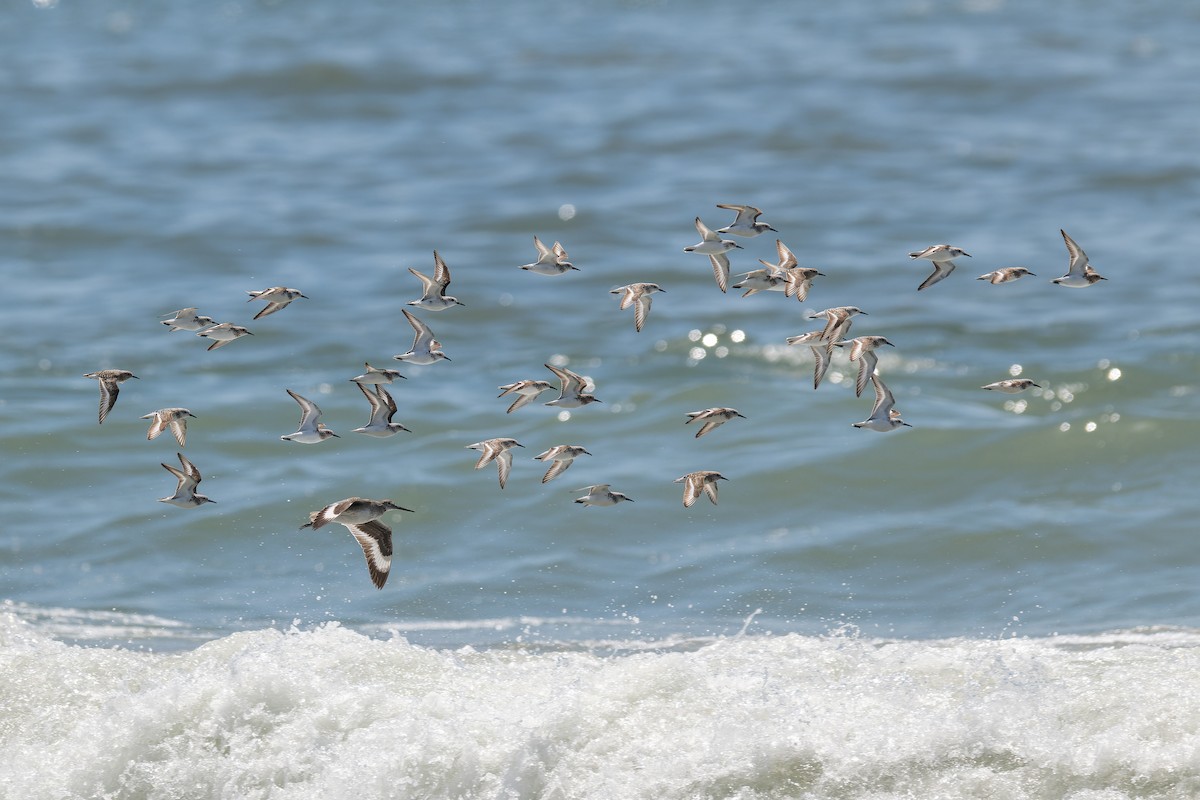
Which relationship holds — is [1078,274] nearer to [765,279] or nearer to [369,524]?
[765,279]

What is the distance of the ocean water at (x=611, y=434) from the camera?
455 inches

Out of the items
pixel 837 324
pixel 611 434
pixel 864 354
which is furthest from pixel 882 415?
pixel 611 434

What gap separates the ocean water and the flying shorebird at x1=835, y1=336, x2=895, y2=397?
219 cm

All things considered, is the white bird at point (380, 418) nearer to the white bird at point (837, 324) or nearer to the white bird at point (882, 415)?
the white bird at point (837, 324)

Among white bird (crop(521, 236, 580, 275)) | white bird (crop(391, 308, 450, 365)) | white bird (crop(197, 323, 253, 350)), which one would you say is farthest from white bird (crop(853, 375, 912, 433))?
white bird (crop(197, 323, 253, 350))

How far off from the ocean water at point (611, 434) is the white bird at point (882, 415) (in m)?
1.90

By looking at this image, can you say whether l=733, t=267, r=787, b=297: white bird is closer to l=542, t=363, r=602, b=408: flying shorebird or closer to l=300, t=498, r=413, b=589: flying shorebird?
l=542, t=363, r=602, b=408: flying shorebird

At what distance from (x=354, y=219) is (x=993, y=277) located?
1806 centimetres

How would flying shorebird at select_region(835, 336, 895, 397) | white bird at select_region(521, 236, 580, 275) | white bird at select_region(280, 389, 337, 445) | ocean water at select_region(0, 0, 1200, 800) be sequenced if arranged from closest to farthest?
ocean water at select_region(0, 0, 1200, 800), white bird at select_region(280, 389, 337, 445), flying shorebird at select_region(835, 336, 895, 397), white bird at select_region(521, 236, 580, 275)

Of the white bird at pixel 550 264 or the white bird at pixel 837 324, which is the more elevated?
the white bird at pixel 550 264

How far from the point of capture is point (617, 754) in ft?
37.2

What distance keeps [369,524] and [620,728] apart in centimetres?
254

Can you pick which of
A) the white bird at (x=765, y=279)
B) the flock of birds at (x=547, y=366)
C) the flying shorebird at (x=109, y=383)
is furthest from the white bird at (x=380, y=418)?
the white bird at (x=765, y=279)

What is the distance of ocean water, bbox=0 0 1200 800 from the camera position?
37.9 ft
